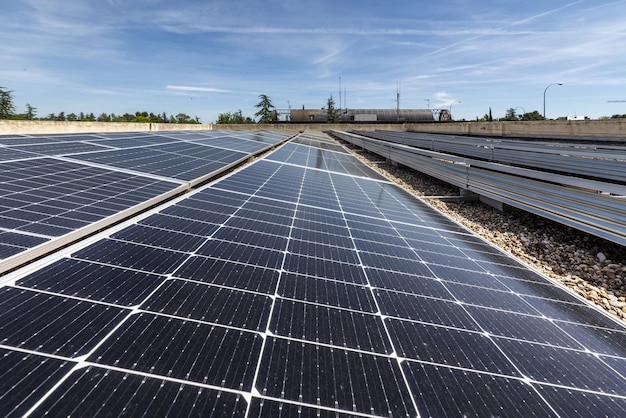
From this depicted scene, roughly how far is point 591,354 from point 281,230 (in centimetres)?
538

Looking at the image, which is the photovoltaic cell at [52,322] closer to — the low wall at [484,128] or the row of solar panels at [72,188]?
the row of solar panels at [72,188]

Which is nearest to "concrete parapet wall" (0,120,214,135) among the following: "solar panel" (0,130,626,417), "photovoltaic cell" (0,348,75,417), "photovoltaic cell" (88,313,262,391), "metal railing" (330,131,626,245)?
"solar panel" (0,130,626,417)

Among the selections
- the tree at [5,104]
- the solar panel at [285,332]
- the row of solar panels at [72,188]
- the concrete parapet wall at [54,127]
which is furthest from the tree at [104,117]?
the solar panel at [285,332]

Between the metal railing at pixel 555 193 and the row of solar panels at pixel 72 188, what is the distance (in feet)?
37.9

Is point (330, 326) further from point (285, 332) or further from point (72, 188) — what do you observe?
point (72, 188)

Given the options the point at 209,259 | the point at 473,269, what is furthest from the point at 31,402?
the point at 473,269

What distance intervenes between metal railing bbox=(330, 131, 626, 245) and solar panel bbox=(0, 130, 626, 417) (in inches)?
146

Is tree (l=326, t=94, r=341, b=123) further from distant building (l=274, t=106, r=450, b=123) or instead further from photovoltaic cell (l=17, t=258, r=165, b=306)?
photovoltaic cell (l=17, t=258, r=165, b=306)

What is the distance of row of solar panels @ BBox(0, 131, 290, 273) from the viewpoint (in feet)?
15.5

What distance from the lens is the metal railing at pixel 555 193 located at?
8.57 meters

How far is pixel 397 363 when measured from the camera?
11.2 ft

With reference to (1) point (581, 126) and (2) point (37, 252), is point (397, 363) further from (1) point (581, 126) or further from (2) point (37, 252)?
(1) point (581, 126)

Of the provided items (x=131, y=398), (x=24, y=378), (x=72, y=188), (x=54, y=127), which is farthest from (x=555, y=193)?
(x=54, y=127)

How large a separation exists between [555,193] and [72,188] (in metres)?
14.0
